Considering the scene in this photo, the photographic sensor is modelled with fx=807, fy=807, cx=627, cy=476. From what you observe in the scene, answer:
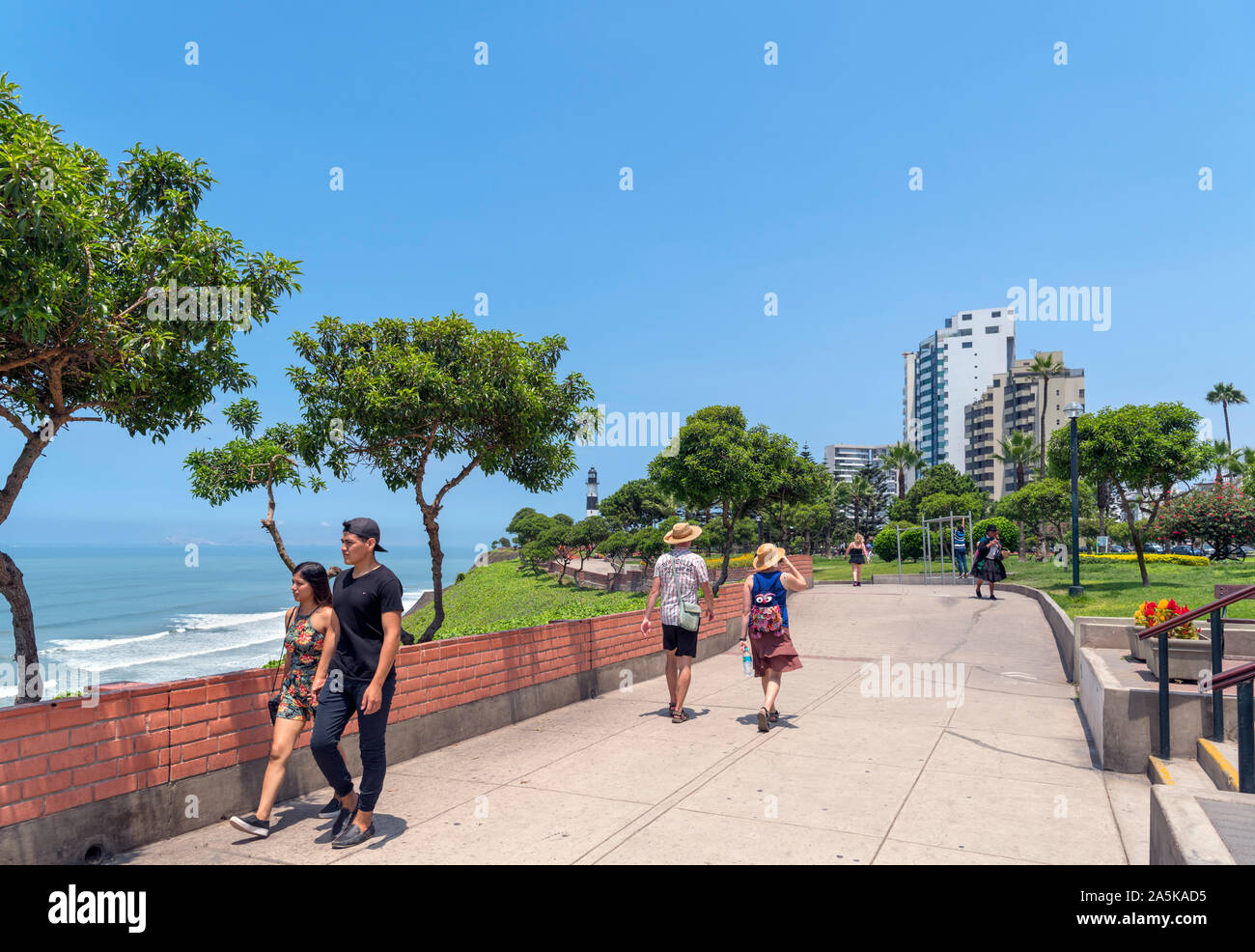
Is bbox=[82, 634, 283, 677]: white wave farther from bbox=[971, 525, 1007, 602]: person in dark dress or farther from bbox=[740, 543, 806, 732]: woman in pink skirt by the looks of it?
bbox=[740, 543, 806, 732]: woman in pink skirt

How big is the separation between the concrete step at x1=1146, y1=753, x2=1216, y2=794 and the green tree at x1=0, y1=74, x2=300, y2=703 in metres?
8.00

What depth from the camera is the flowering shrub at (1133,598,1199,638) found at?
724cm

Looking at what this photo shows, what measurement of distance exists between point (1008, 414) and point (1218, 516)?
108 metres

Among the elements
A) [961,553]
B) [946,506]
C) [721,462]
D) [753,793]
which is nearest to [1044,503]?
[946,506]

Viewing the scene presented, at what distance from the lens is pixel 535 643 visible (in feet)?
26.5

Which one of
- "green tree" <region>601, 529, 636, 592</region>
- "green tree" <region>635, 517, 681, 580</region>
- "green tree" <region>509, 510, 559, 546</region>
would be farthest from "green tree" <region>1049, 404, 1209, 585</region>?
"green tree" <region>509, 510, 559, 546</region>

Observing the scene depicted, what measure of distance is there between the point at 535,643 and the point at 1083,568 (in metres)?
30.1

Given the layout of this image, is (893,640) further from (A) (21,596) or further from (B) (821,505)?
(B) (821,505)

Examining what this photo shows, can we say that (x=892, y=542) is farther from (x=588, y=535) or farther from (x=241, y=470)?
(x=241, y=470)

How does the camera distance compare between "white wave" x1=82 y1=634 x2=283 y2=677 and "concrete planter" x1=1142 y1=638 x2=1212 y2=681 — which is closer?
"concrete planter" x1=1142 y1=638 x2=1212 y2=681

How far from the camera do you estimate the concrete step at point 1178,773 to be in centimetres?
524

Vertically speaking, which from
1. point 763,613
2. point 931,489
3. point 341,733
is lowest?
point 341,733

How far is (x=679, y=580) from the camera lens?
7.78 meters
